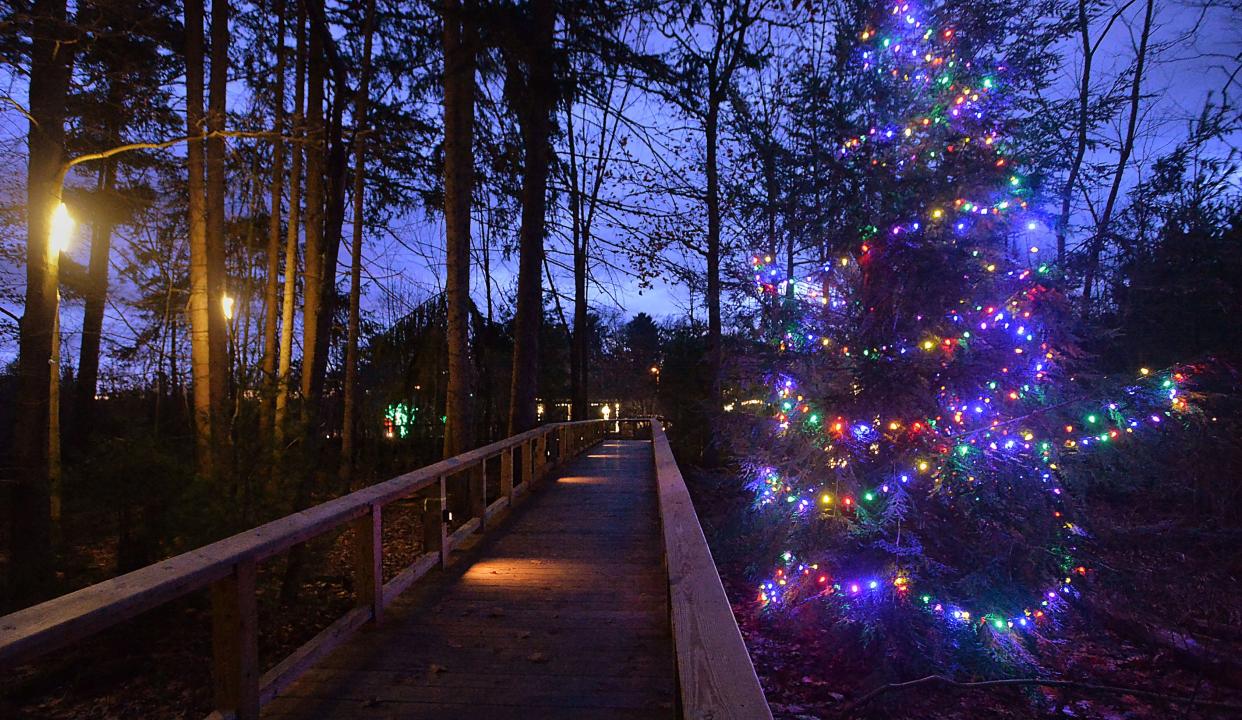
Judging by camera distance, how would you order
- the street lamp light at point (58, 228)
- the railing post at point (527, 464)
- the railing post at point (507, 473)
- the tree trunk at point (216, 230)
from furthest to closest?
the railing post at point (527, 464) → the tree trunk at point (216, 230) → the railing post at point (507, 473) → the street lamp light at point (58, 228)

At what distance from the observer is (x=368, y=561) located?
400 cm

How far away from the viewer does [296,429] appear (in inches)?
239

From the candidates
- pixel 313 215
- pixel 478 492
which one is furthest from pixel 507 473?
pixel 313 215

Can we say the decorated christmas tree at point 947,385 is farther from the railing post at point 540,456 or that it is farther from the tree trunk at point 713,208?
the tree trunk at point 713,208

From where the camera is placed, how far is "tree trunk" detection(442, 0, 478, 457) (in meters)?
9.14

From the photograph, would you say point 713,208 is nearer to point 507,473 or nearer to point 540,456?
point 540,456

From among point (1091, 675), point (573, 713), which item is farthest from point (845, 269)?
point (573, 713)

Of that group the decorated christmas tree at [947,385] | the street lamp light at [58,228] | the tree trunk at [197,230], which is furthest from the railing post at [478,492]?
the street lamp light at [58,228]

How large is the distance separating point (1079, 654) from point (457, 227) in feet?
29.7

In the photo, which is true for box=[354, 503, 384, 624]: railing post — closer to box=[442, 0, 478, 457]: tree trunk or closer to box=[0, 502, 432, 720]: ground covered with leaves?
box=[0, 502, 432, 720]: ground covered with leaves

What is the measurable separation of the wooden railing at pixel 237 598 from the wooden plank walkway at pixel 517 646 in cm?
12

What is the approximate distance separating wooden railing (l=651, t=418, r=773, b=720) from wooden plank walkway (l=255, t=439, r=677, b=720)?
1.97 feet

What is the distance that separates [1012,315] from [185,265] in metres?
14.9

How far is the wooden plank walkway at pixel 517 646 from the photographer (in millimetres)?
3043
